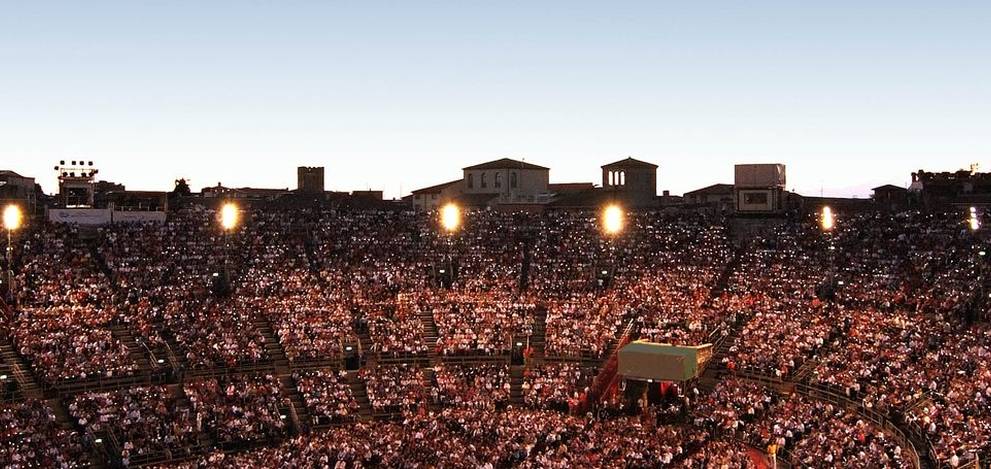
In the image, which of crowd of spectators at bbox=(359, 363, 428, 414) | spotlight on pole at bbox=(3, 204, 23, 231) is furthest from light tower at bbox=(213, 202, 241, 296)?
crowd of spectators at bbox=(359, 363, 428, 414)

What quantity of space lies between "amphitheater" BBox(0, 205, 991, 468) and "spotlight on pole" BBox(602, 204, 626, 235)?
454 mm

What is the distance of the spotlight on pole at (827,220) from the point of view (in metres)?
55.5

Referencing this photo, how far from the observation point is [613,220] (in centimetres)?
6069

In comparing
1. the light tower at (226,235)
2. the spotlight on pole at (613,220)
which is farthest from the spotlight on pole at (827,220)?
the light tower at (226,235)

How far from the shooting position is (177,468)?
3722 centimetres

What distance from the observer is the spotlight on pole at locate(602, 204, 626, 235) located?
197 feet

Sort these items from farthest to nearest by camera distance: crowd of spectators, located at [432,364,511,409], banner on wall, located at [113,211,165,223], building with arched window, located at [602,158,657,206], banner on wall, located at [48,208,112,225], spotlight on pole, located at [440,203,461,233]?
building with arched window, located at [602,158,657,206] → spotlight on pole, located at [440,203,461,233] → banner on wall, located at [113,211,165,223] → banner on wall, located at [48,208,112,225] → crowd of spectators, located at [432,364,511,409]

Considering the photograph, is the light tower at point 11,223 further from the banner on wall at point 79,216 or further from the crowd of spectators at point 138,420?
the crowd of spectators at point 138,420

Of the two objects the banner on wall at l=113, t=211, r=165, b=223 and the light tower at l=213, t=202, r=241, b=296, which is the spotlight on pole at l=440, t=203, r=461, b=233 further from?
the banner on wall at l=113, t=211, r=165, b=223

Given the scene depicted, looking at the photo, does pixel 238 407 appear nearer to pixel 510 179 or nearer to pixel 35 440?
pixel 35 440

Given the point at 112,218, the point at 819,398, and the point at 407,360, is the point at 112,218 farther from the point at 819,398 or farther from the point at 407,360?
the point at 819,398

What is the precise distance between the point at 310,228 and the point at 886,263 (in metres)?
30.1

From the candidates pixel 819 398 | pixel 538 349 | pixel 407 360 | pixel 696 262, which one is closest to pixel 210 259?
pixel 407 360

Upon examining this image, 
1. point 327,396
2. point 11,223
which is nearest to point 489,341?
point 327,396
